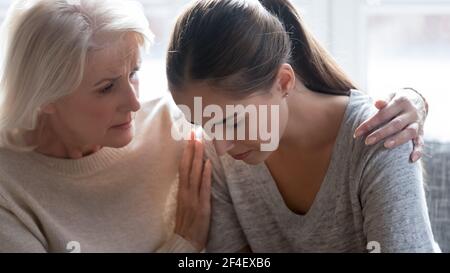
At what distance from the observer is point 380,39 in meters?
1.74

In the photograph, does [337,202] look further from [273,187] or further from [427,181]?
[427,181]

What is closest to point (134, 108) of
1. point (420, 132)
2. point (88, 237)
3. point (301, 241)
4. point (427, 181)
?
point (88, 237)

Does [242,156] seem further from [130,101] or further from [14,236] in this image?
[14,236]

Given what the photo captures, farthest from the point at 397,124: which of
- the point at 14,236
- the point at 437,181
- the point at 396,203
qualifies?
the point at 14,236

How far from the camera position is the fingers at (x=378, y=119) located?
114 centimetres

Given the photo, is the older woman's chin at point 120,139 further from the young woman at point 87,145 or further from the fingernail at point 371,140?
the fingernail at point 371,140

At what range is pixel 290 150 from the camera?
51.8 inches

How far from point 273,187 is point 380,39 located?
0.64m

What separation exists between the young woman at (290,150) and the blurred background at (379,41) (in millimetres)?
448

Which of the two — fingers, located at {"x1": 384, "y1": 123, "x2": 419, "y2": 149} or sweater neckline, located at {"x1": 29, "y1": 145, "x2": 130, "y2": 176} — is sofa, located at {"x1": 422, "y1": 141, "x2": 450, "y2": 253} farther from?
sweater neckline, located at {"x1": 29, "y1": 145, "x2": 130, "y2": 176}

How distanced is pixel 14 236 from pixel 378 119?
2.27ft

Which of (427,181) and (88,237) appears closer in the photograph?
(88,237)

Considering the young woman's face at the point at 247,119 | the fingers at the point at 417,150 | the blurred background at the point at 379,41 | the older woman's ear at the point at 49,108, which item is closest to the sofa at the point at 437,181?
the blurred background at the point at 379,41

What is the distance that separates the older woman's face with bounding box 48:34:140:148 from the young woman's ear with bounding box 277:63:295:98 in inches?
10.9
